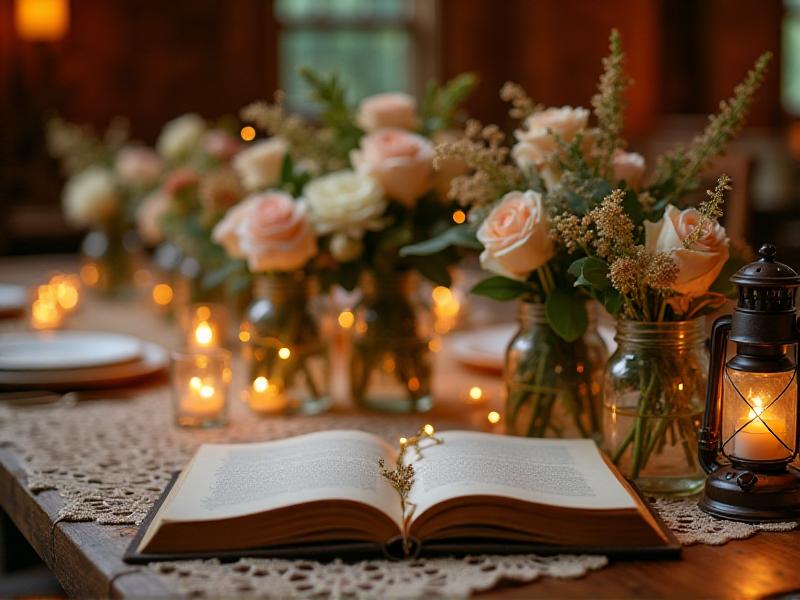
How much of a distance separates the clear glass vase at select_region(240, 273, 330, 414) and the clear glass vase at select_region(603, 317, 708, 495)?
57cm

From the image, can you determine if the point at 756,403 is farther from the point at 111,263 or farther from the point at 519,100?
the point at 111,263

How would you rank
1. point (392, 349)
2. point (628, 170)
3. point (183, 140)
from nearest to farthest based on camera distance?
1. point (628, 170)
2. point (392, 349)
3. point (183, 140)

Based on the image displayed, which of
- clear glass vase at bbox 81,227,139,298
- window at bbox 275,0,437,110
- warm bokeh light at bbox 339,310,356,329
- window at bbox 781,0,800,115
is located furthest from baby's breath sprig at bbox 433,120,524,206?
window at bbox 781,0,800,115

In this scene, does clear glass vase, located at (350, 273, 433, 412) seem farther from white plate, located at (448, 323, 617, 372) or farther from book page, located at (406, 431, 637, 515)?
book page, located at (406, 431, 637, 515)

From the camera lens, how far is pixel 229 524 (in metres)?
0.97

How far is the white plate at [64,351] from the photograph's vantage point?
70.0 inches

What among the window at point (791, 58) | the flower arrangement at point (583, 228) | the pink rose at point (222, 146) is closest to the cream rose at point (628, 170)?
the flower arrangement at point (583, 228)

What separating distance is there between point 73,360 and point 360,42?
4.45 m

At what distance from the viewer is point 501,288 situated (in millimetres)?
1306

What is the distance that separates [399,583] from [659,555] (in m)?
0.23

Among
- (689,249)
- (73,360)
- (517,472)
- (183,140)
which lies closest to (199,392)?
(73,360)

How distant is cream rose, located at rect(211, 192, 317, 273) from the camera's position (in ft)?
4.95

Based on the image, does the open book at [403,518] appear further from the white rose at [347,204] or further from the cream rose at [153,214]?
the cream rose at [153,214]

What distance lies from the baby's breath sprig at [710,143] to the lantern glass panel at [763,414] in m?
0.28
